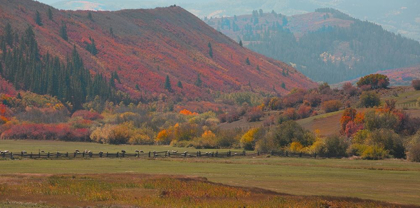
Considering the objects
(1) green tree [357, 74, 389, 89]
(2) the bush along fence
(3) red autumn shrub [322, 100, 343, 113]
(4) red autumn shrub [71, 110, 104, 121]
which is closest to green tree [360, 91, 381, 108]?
(3) red autumn shrub [322, 100, 343, 113]

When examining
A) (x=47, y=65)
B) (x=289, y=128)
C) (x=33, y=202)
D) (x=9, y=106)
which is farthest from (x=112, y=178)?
(x=47, y=65)

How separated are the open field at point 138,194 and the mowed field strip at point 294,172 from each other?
10.4 ft

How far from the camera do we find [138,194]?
40.3 m

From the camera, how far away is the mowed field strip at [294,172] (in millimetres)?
42281

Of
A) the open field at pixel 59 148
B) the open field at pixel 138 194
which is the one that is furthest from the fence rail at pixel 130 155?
the open field at pixel 138 194

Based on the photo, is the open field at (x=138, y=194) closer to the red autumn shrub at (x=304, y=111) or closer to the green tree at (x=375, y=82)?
the red autumn shrub at (x=304, y=111)

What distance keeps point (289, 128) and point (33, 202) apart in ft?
184

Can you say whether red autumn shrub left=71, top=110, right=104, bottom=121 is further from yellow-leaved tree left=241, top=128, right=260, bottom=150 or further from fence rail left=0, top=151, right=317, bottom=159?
fence rail left=0, top=151, right=317, bottom=159

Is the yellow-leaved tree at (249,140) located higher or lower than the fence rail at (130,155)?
higher

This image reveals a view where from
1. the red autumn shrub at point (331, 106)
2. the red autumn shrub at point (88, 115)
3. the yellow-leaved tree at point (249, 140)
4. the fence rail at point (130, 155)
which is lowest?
the fence rail at point (130, 155)

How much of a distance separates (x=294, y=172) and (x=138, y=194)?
19.6 metres

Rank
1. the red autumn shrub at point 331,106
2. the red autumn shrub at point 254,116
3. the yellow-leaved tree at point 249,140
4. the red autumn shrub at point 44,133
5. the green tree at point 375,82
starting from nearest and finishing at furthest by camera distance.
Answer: the yellow-leaved tree at point 249,140 → the red autumn shrub at point 44,133 → the red autumn shrub at point 331,106 → the red autumn shrub at point 254,116 → the green tree at point 375,82

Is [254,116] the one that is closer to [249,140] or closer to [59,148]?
[249,140]

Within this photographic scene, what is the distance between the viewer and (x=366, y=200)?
37.5 m
